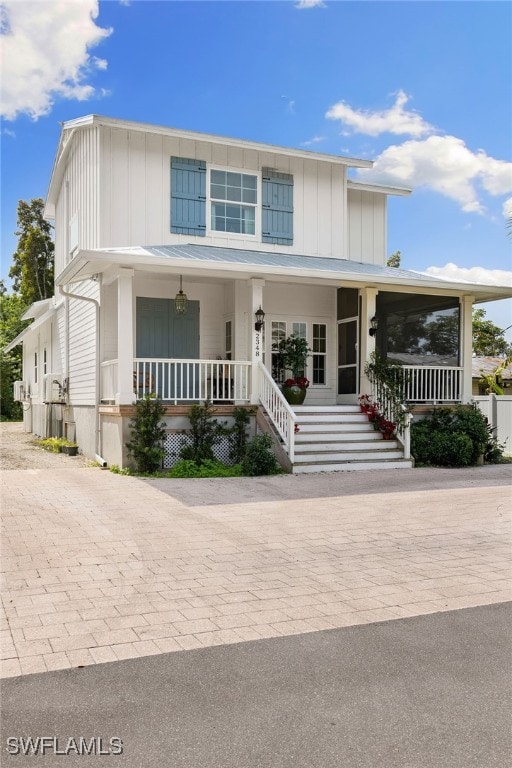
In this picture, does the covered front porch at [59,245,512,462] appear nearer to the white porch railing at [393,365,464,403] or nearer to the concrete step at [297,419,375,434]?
the white porch railing at [393,365,464,403]

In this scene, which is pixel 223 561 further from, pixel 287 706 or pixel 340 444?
pixel 340 444

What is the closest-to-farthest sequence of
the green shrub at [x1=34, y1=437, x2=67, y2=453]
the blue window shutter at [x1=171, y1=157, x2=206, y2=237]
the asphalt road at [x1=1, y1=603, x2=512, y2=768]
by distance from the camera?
the asphalt road at [x1=1, y1=603, x2=512, y2=768]
the blue window shutter at [x1=171, y1=157, x2=206, y2=237]
the green shrub at [x1=34, y1=437, x2=67, y2=453]

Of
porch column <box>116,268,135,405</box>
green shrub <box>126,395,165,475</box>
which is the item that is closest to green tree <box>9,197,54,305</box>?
porch column <box>116,268,135,405</box>

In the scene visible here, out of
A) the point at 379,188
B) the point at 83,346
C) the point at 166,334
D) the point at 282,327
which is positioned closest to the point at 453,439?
the point at 282,327

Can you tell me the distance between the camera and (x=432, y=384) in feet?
46.2

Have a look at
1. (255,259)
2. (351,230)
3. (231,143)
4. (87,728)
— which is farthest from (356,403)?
(87,728)

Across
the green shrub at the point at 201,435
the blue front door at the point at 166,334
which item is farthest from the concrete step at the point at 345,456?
the blue front door at the point at 166,334

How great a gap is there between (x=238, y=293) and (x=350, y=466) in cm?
467

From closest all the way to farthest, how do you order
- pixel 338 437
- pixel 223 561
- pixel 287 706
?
pixel 287 706
pixel 223 561
pixel 338 437

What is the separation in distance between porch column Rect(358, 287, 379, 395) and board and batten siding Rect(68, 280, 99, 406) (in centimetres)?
566

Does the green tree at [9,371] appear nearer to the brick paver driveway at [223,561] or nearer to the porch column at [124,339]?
the porch column at [124,339]

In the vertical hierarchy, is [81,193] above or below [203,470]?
above

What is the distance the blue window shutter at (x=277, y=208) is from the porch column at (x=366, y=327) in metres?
2.68

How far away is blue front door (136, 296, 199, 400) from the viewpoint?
13523 mm
